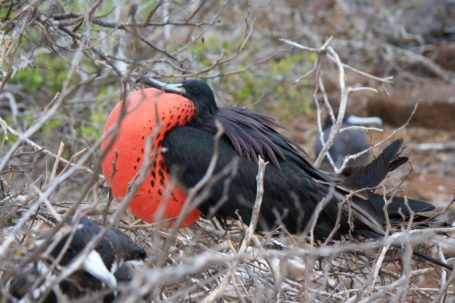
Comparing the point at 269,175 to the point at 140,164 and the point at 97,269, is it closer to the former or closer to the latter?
the point at 140,164

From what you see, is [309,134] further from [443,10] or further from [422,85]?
[443,10]

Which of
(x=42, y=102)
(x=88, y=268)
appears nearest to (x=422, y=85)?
(x=42, y=102)

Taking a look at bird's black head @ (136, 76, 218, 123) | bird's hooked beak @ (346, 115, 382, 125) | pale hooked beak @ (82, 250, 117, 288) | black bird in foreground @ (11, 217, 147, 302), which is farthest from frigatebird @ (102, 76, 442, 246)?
bird's hooked beak @ (346, 115, 382, 125)

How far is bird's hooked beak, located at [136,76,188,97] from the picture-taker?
280cm

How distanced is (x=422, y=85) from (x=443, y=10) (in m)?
0.81

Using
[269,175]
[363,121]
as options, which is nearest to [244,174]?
[269,175]

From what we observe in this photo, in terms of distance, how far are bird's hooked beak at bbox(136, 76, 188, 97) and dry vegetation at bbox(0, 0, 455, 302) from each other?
3.8 inches

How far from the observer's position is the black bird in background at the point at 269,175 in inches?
108

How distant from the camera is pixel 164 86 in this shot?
2844 millimetres

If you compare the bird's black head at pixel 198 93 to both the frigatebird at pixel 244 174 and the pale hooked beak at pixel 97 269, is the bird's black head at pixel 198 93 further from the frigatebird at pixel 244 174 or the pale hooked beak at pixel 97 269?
the pale hooked beak at pixel 97 269

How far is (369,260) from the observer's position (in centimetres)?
271

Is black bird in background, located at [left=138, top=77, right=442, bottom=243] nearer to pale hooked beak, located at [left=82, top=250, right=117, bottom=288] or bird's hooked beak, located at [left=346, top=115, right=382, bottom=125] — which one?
pale hooked beak, located at [left=82, top=250, right=117, bottom=288]

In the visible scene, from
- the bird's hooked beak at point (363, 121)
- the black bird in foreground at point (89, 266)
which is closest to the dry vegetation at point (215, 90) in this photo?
the black bird in foreground at point (89, 266)

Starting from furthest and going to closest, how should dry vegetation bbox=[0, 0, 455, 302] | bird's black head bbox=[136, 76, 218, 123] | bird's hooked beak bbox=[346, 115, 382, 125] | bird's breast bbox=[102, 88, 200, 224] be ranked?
1. bird's hooked beak bbox=[346, 115, 382, 125]
2. bird's black head bbox=[136, 76, 218, 123]
3. bird's breast bbox=[102, 88, 200, 224]
4. dry vegetation bbox=[0, 0, 455, 302]
